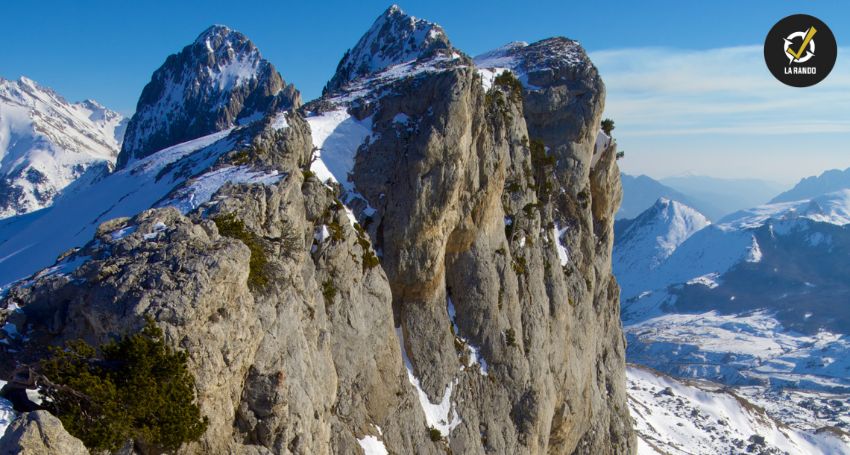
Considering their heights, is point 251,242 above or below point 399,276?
above

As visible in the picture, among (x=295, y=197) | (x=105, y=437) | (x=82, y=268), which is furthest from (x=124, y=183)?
(x=105, y=437)

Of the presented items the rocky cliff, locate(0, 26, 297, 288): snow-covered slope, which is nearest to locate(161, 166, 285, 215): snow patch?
locate(0, 26, 297, 288): snow-covered slope

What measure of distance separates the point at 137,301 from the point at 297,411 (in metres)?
7.73

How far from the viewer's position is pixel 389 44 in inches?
3157

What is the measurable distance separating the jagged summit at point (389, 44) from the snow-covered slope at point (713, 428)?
4732 inches

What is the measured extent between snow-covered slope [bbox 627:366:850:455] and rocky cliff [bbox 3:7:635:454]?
370 feet

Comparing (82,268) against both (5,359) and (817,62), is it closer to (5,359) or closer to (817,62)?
(5,359)

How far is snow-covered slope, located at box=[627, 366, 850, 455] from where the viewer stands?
525 feet

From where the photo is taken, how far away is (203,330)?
18.8 metres

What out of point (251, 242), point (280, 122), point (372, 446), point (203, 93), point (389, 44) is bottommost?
point (372, 446)

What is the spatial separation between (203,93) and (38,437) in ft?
546

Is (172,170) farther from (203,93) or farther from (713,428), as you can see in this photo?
(713,428)

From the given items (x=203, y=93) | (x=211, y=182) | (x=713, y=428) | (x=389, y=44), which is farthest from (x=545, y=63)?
(x=713, y=428)

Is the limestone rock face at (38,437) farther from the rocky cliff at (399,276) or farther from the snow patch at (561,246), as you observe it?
the snow patch at (561,246)
